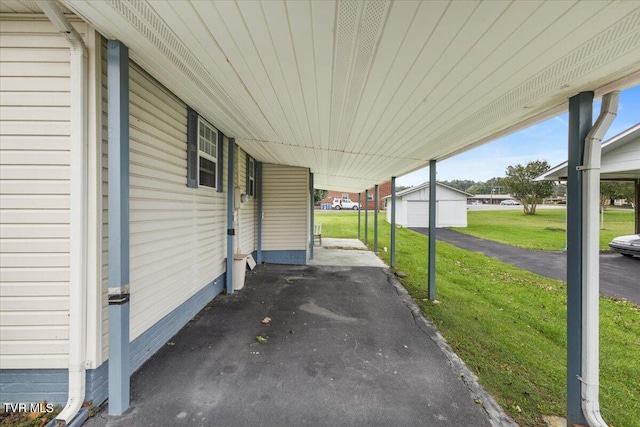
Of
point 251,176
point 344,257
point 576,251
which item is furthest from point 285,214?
point 576,251

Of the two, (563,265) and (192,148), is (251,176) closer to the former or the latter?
(192,148)

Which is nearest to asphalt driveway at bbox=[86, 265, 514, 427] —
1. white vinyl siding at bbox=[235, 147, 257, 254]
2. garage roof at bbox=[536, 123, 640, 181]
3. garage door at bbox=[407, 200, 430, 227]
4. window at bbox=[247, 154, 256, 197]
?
white vinyl siding at bbox=[235, 147, 257, 254]

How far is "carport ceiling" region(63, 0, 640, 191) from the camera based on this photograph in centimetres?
146

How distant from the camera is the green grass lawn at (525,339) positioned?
238 cm

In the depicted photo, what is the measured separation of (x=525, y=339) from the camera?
3504 millimetres

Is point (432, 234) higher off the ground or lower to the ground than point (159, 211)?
lower

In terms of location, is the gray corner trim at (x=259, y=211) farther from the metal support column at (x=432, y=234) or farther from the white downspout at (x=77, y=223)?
the white downspout at (x=77, y=223)

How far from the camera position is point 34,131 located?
2.11 meters

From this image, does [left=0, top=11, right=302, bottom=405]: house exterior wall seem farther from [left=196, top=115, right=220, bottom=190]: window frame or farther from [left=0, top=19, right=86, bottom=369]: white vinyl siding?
[left=196, top=115, right=220, bottom=190]: window frame

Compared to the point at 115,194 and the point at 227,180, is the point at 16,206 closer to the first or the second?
the point at 115,194

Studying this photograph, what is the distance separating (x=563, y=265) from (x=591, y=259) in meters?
8.12

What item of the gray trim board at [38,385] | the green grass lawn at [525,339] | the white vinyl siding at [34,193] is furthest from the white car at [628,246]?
the white vinyl siding at [34,193]

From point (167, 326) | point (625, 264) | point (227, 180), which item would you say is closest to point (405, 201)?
point (625, 264)

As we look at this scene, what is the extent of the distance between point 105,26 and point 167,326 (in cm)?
315
